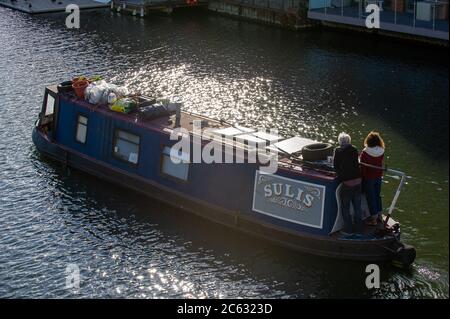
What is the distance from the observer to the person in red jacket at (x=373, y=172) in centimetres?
2216

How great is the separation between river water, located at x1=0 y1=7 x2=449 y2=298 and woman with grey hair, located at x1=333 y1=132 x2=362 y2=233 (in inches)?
54.1

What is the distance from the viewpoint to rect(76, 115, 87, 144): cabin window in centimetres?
2880

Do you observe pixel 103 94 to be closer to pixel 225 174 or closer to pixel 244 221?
pixel 225 174

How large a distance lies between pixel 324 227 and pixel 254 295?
299cm

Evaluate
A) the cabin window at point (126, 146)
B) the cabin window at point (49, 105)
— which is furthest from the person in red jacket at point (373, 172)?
the cabin window at point (49, 105)

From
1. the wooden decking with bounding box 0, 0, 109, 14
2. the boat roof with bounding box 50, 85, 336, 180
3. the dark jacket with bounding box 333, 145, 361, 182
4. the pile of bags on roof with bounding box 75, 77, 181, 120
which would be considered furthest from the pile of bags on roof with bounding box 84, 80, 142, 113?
the wooden decking with bounding box 0, 0, 109, 14

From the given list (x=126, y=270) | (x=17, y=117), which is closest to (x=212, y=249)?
(x=126, y=270)

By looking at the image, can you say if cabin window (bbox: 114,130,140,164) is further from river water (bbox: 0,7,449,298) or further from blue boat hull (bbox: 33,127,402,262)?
river water (bbox: 0,7,449,298)

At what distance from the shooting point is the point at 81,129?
2906 centimetres

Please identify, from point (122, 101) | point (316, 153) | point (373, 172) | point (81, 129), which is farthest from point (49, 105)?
point (373, 172)

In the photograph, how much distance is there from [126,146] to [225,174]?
15.2 feet

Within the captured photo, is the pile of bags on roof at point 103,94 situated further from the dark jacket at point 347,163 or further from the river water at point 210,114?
the dark jacket at point 347,163

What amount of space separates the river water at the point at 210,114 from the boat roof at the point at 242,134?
2.60m
